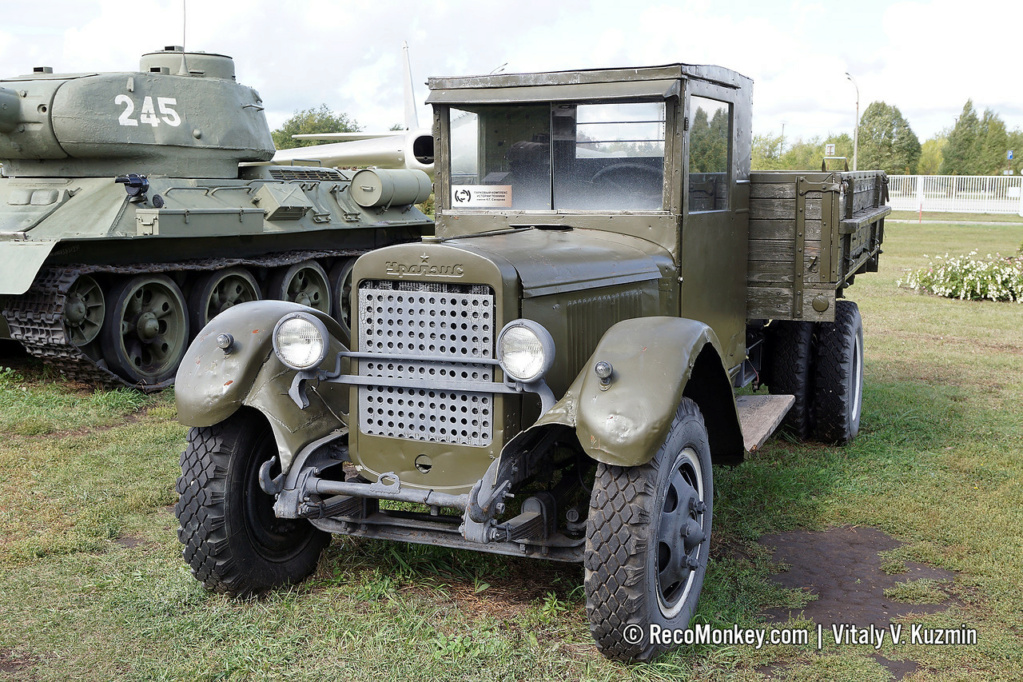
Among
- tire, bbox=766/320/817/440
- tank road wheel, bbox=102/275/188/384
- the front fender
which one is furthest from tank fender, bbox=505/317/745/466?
tank road wheel, bbox=102/275/188/384

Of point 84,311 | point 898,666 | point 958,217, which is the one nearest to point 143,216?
point 84,311

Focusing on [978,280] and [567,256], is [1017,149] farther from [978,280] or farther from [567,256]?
[567,256]

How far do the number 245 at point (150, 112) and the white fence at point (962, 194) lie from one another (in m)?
36.7

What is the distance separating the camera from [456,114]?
5500mm

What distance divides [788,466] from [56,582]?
4.23 meters

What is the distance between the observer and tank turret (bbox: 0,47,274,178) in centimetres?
979

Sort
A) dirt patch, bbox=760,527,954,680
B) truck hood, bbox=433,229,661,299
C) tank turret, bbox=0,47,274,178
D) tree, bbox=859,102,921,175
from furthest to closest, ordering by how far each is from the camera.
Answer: tree, bbox=859,102,921,175, tank turret, bbox=0,47,274,178, dirt patch, bbox=760,527,954,680, truck hood, bbox=433,229,661,299

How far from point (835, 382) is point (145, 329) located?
248 inches

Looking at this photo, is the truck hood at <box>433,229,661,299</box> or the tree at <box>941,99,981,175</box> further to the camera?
the tree at <box>941,99,981,175</box>

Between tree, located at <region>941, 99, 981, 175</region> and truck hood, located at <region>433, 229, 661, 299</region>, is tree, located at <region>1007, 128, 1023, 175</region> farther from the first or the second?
truck hood, located at <region>433, 229, 661, 299</region>

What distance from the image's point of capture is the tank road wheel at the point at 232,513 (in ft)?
13.9

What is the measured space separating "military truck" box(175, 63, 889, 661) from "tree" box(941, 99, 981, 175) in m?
60.0

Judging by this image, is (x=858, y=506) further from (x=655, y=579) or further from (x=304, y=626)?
(x=304, y=626)

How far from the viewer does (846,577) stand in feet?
15.5
